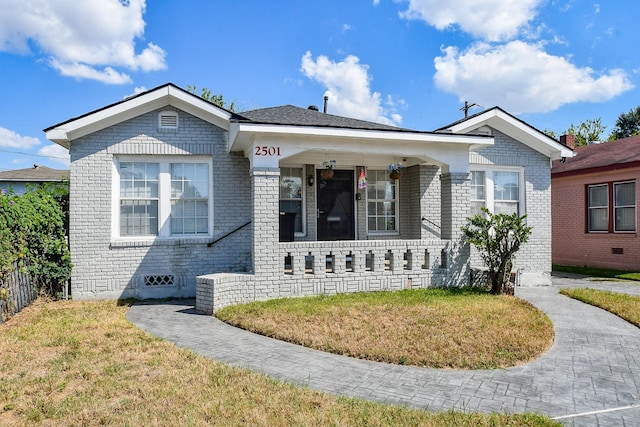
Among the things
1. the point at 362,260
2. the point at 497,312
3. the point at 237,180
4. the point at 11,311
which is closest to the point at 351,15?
the point at 237,180

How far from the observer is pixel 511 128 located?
1077cm

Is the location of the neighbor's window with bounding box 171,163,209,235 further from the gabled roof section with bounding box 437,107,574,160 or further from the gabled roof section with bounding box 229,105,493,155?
the gabled roof section with bounding box 437,107,574,160

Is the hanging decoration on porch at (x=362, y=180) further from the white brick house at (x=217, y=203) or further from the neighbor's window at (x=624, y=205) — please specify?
the neighbor's window at (x=624, y=205)

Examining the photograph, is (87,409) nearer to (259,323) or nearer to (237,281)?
(259,323)

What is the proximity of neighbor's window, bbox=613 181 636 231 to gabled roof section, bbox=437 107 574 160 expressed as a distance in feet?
13.6

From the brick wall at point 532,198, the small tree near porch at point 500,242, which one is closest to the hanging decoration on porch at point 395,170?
the brick wall at point 532,198

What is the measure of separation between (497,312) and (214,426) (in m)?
5.23

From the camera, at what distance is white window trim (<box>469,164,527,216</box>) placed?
35.8 ft

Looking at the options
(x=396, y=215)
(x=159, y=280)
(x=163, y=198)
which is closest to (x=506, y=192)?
(x=396, y=215)

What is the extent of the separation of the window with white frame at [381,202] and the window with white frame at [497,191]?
2.02 m

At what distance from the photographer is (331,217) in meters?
11.1

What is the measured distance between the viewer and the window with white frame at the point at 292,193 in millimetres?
10680

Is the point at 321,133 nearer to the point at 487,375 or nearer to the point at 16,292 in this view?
the point at 487,375

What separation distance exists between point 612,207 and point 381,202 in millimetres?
8198
